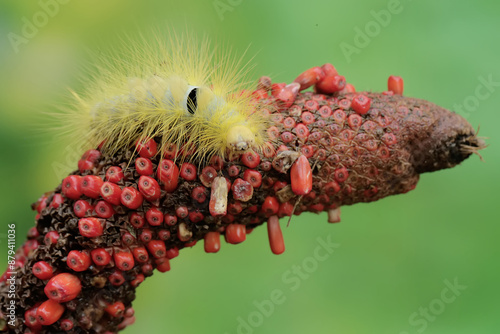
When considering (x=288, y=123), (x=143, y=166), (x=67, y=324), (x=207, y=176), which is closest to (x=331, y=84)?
(x=288, y=123)

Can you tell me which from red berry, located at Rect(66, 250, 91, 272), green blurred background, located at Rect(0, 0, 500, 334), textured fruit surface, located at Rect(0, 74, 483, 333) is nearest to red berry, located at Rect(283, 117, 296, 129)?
textured fruit surface, located at Rect(0, 74, 483, 333)

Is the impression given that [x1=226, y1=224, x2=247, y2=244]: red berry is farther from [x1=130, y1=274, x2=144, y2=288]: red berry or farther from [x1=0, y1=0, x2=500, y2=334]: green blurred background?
[x1=0, y1=0, x2=500, y2=334]: green blurred background

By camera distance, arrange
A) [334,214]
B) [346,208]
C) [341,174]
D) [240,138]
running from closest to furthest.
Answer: [240,138], [341,174], [334,214], [346,208]

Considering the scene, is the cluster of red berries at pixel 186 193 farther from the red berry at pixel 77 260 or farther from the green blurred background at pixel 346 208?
the green blurred background at pixel 346 208

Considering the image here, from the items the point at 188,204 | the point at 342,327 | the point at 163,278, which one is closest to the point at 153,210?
the point at 188,204

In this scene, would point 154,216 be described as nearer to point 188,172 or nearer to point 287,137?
point 188,172

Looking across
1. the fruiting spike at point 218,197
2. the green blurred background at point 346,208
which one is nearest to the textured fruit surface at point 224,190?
the fruiting spike at point 218,197
